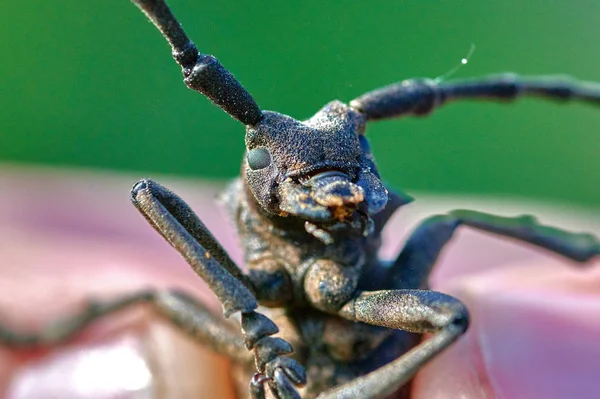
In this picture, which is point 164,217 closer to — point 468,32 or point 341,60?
point 341,60

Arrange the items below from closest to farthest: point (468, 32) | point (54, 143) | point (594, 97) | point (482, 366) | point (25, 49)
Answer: point (468, 32) < point (482, 366) < point (594, 97) < point (25, 49) < point (54, 143)

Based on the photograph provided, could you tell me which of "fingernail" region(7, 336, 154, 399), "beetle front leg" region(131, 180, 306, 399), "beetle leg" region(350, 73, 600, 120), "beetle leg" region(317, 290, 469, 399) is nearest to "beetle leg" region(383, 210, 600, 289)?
"beetle leg" region(317, 290, 469, 399)

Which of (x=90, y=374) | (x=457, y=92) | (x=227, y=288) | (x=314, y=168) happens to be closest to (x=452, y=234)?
(x=457, y=92)

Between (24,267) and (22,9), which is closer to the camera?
(22,9)

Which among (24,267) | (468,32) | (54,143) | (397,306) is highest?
(54,143)

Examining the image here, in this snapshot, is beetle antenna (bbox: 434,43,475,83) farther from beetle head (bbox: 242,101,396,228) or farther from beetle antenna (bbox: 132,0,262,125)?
beetle antenna (bbox: 132,0,262,125)

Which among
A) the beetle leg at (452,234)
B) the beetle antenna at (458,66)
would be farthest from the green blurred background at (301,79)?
the beetle leg at (452,234)

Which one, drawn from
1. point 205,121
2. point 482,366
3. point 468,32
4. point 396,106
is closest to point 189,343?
point 205,121
